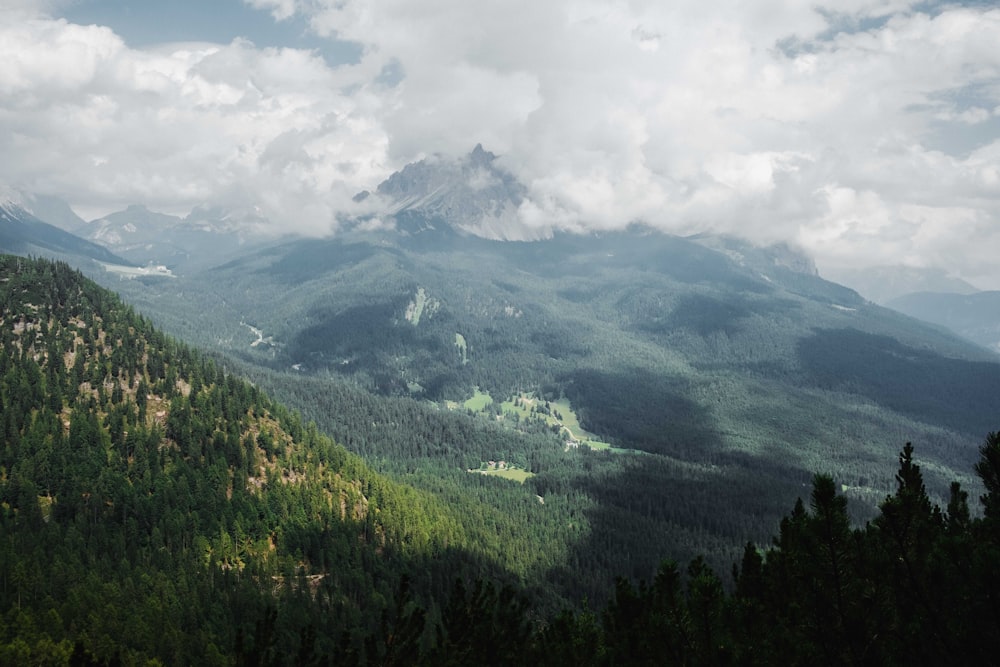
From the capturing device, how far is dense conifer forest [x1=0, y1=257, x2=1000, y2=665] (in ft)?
53.5

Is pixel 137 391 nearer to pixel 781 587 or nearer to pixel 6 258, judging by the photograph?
pixel 6 258

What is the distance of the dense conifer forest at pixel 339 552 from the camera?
16.3 metres

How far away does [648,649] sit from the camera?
19828mm

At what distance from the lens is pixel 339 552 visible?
389 feet

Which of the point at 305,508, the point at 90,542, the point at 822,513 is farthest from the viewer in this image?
the point at 305,508

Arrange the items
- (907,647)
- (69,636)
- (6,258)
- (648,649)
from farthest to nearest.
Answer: (6,258), (69,636), (648,649), (907,647)

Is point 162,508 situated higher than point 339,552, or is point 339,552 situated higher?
point 162,508

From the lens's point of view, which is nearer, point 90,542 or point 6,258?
point 90,542

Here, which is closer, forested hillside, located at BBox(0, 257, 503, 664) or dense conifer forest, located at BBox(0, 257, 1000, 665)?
dense conifer forest, located at BBox(0, 257, 1000, 665)

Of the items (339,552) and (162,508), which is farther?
(339,552)

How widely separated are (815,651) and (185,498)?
125 metres

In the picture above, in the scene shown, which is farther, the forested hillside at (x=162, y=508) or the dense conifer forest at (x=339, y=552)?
the forested hillside at (x=162, y=508)

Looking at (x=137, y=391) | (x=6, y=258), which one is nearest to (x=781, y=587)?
(x=137, y=391)

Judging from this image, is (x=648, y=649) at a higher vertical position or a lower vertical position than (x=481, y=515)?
higher
